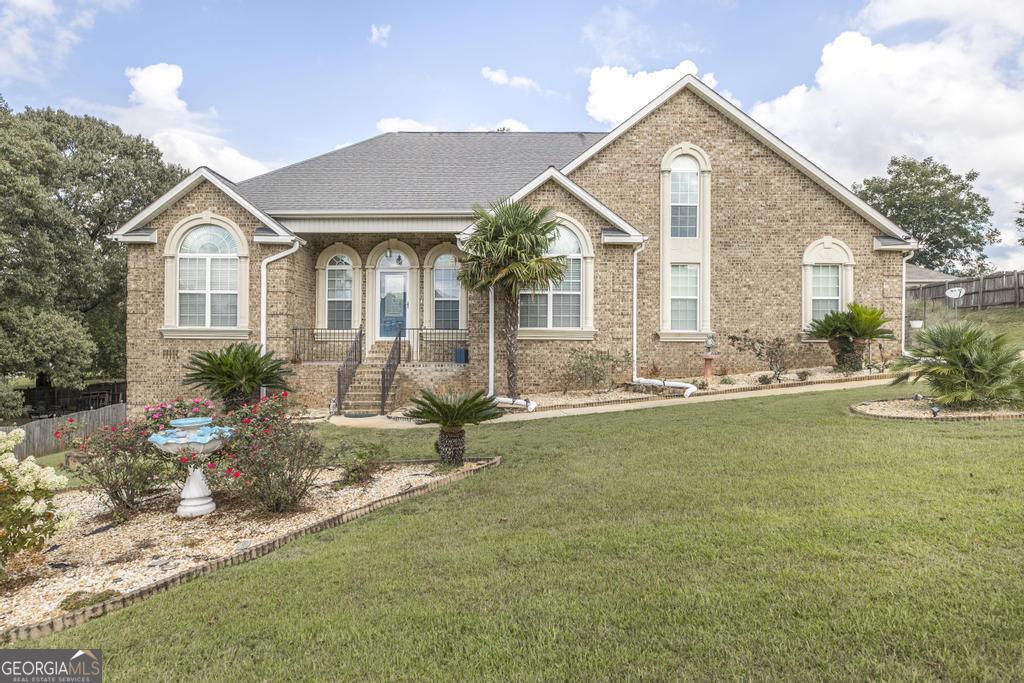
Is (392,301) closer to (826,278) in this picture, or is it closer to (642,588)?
(826,278)

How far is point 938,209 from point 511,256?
4420 centimetres

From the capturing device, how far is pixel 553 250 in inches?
565

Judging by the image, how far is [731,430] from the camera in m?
8.57

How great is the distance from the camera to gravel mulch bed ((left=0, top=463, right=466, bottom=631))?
13.7 feet

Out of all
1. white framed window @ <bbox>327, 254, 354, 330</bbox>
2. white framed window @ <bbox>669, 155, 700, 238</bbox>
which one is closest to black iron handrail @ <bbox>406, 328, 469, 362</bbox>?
white framed window @ <bbox>327, 254, 354, 330</bbox>

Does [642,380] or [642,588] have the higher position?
[642,380]

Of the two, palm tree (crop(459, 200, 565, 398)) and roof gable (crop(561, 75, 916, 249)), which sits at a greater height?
roof gable (crop(561, 75, 916, 249))

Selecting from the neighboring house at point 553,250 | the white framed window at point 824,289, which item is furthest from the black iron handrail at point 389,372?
the white framed window at point 824,289

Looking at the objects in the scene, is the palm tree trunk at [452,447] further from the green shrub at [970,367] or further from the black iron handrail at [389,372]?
the green shrub at [970,367]

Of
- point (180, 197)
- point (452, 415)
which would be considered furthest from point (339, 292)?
point (452, 415)

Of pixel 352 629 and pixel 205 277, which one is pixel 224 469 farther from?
pixel 205 277

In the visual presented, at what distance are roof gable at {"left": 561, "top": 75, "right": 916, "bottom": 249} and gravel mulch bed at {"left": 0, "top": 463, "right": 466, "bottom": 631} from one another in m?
12.3

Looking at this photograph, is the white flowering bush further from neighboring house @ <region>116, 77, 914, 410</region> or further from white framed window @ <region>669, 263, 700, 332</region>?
white framed window @ <region>669, 263, 700, 332</region>

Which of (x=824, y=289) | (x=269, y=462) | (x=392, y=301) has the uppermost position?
(x=824, y=289)
